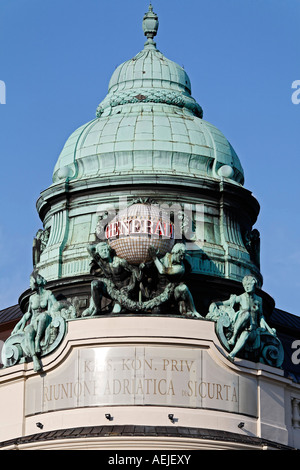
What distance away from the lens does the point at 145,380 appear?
241 ft

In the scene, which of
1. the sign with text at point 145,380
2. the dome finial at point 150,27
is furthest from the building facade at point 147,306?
the dome finial at point 150,27

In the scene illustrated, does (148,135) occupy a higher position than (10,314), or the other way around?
(148,135)

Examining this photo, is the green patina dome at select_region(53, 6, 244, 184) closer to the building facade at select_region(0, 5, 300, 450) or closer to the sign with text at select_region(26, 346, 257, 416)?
the building facade at select_region(0, 5, 300, 450)

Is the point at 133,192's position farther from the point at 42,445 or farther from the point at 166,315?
the point at 42,445

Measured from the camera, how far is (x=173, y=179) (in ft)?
267

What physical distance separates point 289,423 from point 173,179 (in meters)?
13.2

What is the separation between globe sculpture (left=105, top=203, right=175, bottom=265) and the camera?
250 feet

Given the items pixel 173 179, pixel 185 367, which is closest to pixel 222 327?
pixel 185 367

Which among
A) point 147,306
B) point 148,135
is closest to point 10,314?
point 148,135

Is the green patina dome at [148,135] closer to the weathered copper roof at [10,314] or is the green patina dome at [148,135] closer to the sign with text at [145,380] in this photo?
the weathered copper roof at [10,314]

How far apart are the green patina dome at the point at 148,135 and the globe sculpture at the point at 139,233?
15.4 feet

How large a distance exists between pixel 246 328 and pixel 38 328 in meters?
9.35

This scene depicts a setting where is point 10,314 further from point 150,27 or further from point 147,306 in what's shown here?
point 147,306

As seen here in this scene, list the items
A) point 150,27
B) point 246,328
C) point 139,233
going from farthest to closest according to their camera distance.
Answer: point 150,27 → point 139,233 → point 246,328
